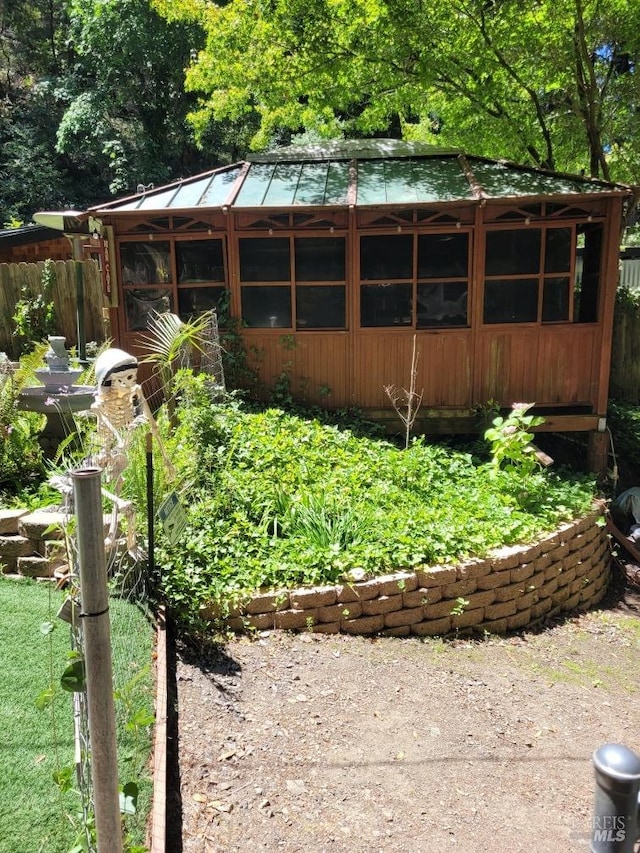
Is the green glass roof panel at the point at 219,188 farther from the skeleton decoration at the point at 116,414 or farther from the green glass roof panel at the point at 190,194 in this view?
the skeleton decoration at the point at 116,414

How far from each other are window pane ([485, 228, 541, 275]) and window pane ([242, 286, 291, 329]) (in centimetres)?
271

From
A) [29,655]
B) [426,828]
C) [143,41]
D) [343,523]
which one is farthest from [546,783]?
[143,41]

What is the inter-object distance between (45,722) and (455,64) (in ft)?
34.2

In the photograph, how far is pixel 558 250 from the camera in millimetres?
8250

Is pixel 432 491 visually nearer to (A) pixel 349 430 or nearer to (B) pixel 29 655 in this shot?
(A) pixel 349 430

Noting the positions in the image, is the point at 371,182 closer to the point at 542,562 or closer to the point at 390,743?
the point at 542,562

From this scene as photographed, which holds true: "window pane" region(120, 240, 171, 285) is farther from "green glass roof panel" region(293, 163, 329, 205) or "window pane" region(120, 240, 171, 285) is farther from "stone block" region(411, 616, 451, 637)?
"stone block" region(411, 616, 451, 637)

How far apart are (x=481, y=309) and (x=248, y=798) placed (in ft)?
21.7

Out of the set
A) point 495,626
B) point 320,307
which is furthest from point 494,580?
point 320,307

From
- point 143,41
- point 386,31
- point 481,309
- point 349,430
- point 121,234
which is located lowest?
point 349,430

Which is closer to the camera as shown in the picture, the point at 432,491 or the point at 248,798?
the point at 248,798

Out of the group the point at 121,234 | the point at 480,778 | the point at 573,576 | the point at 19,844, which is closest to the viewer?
the point at 19,844

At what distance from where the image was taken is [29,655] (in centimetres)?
364

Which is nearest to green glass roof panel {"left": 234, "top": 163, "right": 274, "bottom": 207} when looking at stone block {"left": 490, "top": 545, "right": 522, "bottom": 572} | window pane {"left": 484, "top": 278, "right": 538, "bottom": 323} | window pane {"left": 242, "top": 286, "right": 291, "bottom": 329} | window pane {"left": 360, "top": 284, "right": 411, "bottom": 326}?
window pane {"left": 242, "top": 286, "right": 291, "bottom": 329}
